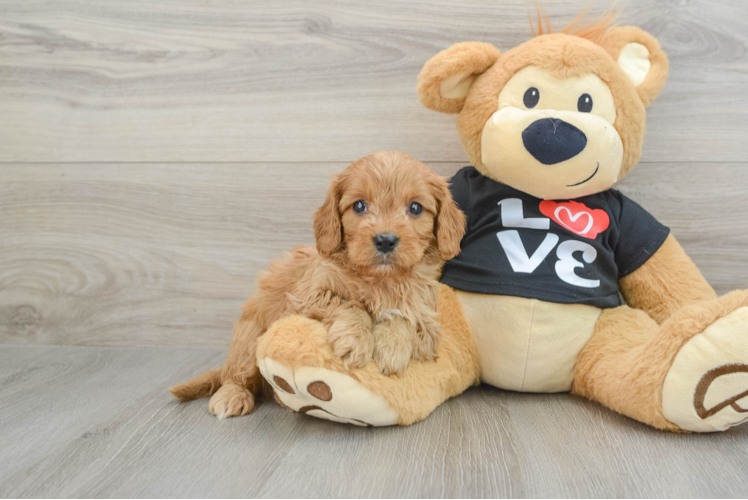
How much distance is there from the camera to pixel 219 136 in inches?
59.3

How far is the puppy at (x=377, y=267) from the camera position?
3.17 ft

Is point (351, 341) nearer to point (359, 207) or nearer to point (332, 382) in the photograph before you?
point (332, 382)

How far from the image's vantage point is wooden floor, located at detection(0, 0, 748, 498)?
136 cm

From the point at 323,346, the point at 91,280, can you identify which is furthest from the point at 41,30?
the point at 323,346

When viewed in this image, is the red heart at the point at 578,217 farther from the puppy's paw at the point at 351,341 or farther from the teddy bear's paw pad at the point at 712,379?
the puppy's paw at the point at 351,341

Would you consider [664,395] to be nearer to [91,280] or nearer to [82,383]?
[82,383]

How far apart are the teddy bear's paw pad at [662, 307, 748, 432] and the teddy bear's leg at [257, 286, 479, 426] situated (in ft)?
1.41

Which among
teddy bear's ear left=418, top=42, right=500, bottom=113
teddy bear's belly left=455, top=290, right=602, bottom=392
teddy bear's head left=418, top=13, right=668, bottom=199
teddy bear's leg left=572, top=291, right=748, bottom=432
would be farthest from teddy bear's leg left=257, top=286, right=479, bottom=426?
teddy bear's ear left=418, top=42, right=500, bottom=113

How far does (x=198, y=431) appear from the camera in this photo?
1.05 m

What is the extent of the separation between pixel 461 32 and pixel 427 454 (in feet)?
3.47

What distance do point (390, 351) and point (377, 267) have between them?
16 centimetres

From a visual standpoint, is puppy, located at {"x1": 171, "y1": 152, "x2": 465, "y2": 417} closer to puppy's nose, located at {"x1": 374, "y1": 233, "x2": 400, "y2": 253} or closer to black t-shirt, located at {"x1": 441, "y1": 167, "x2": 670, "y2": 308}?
puppy's nose, located at {"x1": 374, "y1": 233, "x2": 400, "y2": 253}

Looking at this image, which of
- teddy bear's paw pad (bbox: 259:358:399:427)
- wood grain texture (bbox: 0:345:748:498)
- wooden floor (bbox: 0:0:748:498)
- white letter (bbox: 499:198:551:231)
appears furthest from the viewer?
wooden floor (bbox: 0:0:748:498)

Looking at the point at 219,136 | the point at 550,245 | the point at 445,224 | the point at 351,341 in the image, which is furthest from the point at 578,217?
the point at 219,136
